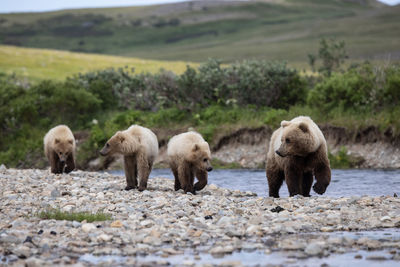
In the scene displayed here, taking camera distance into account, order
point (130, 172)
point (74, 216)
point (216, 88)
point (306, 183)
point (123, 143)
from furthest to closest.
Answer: point (216, 88) → point (130, 172) → point (123, 143) → point (306, 183) → point (74, 216)

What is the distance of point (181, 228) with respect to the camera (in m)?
10.6

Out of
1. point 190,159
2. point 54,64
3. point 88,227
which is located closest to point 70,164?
point 190,159

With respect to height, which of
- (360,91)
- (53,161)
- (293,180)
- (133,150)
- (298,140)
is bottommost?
(53,161)

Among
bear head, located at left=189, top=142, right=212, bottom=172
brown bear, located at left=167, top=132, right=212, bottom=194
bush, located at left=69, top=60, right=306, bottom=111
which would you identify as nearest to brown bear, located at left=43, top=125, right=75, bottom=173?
brown bear, located at left=167, top=132, right=212, bottom=194

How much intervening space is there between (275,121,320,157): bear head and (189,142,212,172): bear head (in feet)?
7.46

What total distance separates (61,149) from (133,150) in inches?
141

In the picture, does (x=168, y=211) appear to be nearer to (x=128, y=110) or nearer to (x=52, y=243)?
(x=52, y=243)

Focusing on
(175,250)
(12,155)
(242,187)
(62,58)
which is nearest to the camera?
(175,250)

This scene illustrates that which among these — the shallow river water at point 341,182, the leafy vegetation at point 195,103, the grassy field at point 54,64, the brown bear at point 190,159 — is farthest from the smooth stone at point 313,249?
the grassy field at point 54,64

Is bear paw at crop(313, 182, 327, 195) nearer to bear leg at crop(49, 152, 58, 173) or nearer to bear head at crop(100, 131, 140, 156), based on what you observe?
bear head at crop(100, 131, 140, 156)

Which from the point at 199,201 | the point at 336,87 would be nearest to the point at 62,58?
the point at 336,87

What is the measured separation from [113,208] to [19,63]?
196ft

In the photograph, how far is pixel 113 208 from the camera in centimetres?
1257

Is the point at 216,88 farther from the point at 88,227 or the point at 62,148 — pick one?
the point at 88,227
